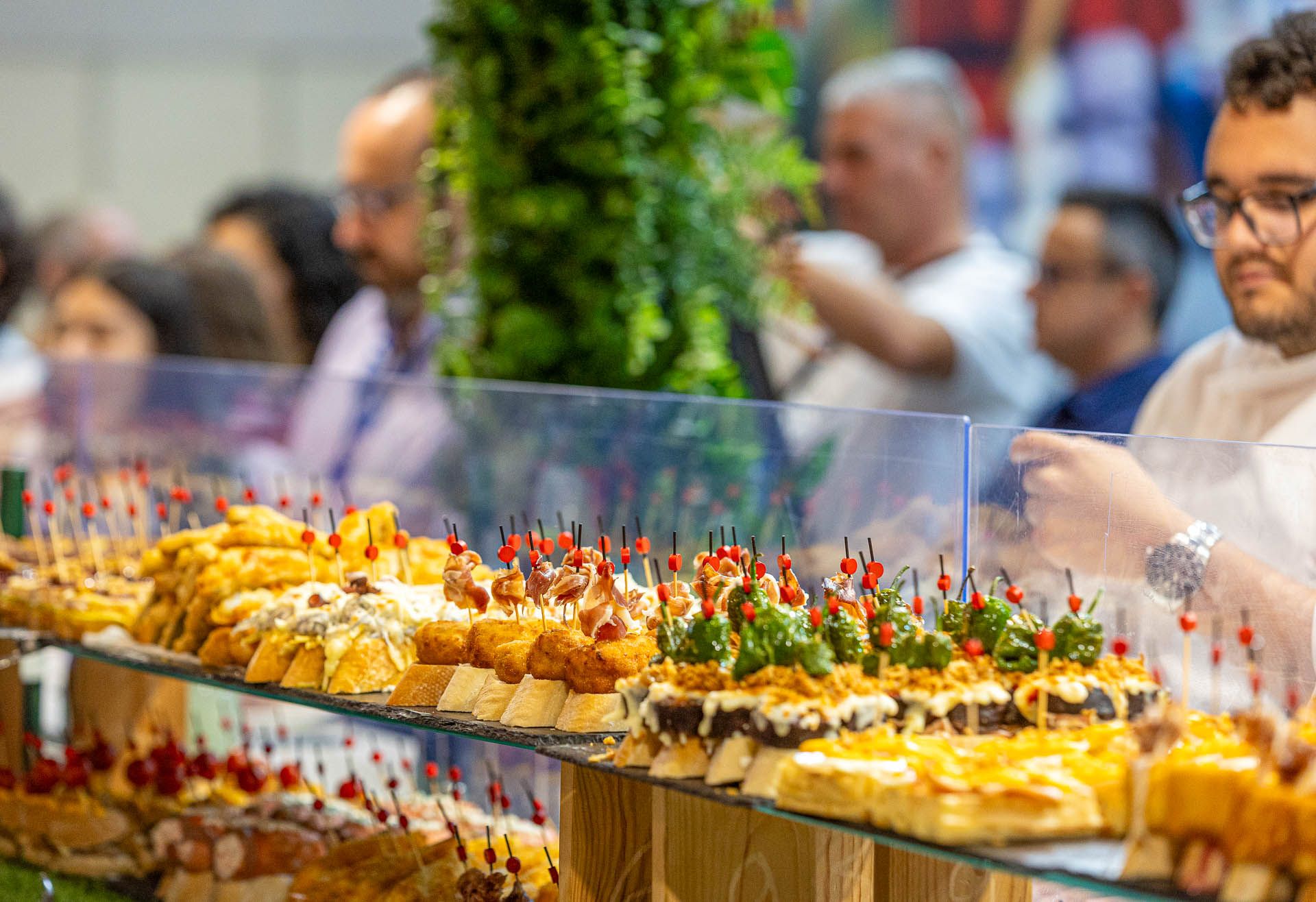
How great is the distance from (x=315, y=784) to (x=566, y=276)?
1349 millimetres

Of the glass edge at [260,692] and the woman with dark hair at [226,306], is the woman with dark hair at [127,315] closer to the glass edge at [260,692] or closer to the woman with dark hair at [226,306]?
the woman with dark hair at [226,306]

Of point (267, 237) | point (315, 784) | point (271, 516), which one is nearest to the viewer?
point (271, 516)

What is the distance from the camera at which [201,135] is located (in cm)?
1010

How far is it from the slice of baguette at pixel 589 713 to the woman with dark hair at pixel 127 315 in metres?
3.69

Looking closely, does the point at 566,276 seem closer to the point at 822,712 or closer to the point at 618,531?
the point at 618,531

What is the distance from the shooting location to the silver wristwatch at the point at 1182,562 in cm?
227

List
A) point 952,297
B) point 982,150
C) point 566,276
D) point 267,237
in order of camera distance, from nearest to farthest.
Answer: point 566,276 < point 952,297 < point 982,150 < point 267,237

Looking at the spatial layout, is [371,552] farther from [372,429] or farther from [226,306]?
[226,306]

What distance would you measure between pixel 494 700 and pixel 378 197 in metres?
2.90

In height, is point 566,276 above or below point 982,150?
below

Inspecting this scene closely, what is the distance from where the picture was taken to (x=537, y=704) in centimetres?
230

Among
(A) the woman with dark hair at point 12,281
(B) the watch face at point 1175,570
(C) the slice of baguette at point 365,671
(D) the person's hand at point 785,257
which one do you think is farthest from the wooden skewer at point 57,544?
(B) the watch face at point 1175,570

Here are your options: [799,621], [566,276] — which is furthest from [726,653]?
[566,276]

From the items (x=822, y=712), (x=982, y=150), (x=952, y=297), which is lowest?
(x=822, y=712)
